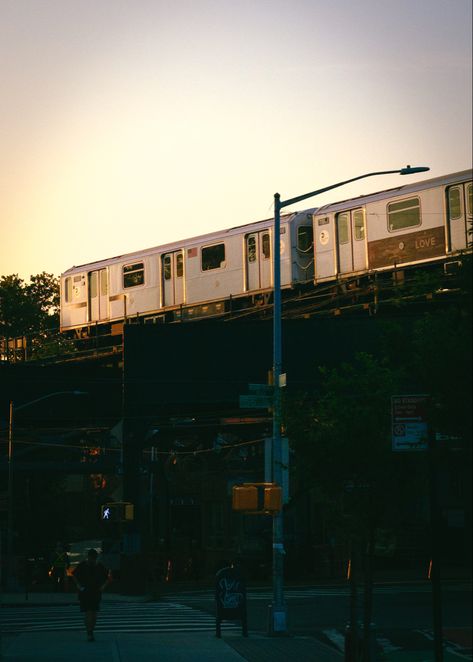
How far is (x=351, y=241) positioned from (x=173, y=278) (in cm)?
1084

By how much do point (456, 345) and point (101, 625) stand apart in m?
18.9

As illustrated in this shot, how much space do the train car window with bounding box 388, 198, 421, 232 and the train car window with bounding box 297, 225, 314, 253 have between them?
512 centimetres

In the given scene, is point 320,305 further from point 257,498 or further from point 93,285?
point 257,498

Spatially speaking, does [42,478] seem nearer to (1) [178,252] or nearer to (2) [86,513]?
(2) [86,513]

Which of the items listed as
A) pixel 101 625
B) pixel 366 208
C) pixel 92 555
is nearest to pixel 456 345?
pixel 92 555

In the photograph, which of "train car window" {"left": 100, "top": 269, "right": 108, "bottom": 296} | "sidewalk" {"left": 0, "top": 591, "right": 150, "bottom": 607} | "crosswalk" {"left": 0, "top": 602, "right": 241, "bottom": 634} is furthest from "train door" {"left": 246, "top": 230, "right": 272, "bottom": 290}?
"crosswalk" {"left": 0, "top": 602, "right": 241, "bottom": 634}

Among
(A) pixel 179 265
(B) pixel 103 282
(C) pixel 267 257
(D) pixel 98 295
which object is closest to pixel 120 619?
(C) pixel 267 257

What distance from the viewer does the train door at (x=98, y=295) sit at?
2160 inches

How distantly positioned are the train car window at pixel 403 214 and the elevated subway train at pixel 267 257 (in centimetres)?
3

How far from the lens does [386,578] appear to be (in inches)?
1810

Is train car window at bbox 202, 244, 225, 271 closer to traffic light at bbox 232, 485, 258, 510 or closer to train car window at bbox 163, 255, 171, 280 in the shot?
train car window at bbox 163, 255, 171, 280

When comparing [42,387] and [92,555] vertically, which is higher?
[42,387]

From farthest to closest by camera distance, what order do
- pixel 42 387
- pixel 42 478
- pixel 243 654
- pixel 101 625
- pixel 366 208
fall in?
pixel 42 478 < pixel 42 387 < pixel 366 208 < pixel 101 625 < pixel 243 654

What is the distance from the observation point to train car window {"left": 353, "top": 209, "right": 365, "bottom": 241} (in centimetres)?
4206
